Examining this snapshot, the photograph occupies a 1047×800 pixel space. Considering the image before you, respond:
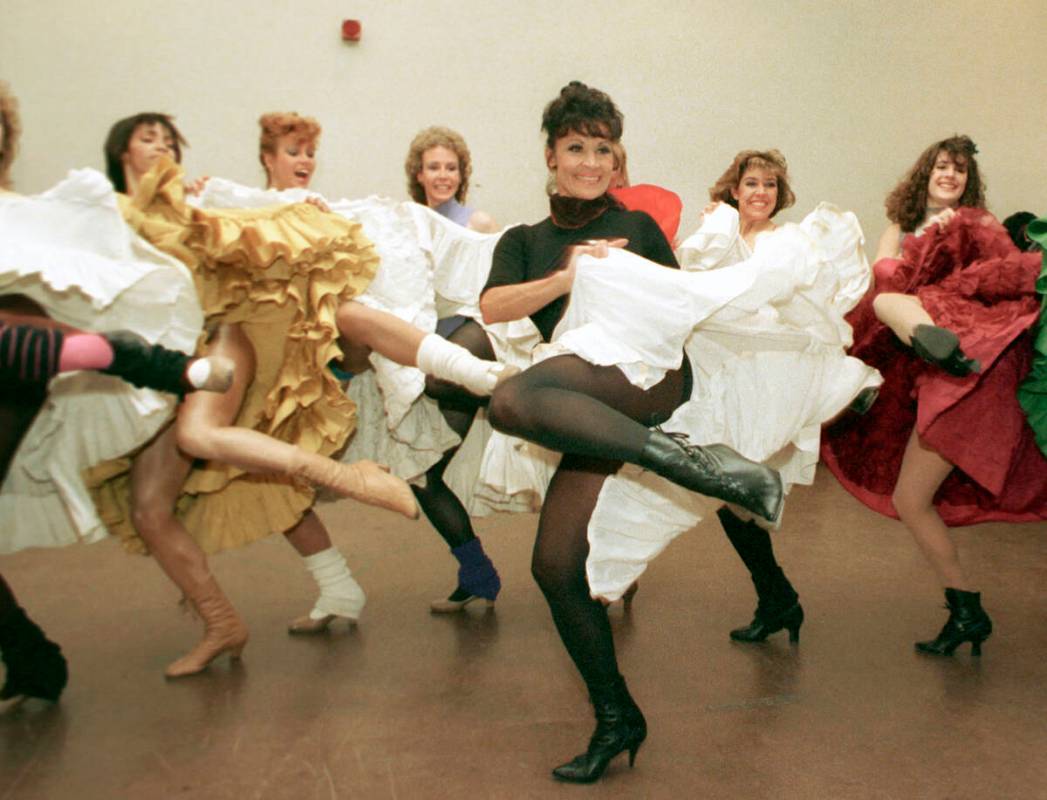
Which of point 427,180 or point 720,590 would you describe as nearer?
point 720,590

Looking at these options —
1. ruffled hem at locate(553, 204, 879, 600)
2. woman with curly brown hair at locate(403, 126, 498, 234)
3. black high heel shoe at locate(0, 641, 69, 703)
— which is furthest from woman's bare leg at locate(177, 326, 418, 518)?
woman with curly brown hair at locate(403, 126, 498, 234)

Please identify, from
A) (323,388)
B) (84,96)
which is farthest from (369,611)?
(84,96)

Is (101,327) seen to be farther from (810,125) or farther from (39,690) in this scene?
(810,125)

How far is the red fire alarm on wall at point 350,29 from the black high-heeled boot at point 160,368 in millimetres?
4098

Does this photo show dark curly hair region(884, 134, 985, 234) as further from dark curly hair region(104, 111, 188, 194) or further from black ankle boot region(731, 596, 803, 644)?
dark curly hair region(104, 111, 188, 194)

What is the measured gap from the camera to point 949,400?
2768mm

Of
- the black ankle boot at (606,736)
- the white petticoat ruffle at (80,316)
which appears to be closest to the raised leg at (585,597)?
the black ankle boot at (606,736)

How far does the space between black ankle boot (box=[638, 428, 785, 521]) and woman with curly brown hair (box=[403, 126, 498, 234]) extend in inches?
76.0

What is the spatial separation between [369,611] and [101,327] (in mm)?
1430

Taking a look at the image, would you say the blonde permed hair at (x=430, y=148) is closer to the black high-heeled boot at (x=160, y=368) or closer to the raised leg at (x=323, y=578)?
the raised leg at (x=323, y=578)

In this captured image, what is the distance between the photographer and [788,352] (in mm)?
2480

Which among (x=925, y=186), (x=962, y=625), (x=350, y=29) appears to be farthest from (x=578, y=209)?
(x=350, y=29)

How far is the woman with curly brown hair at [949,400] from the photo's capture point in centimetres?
275

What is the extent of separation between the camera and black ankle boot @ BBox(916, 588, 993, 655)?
115 inches
